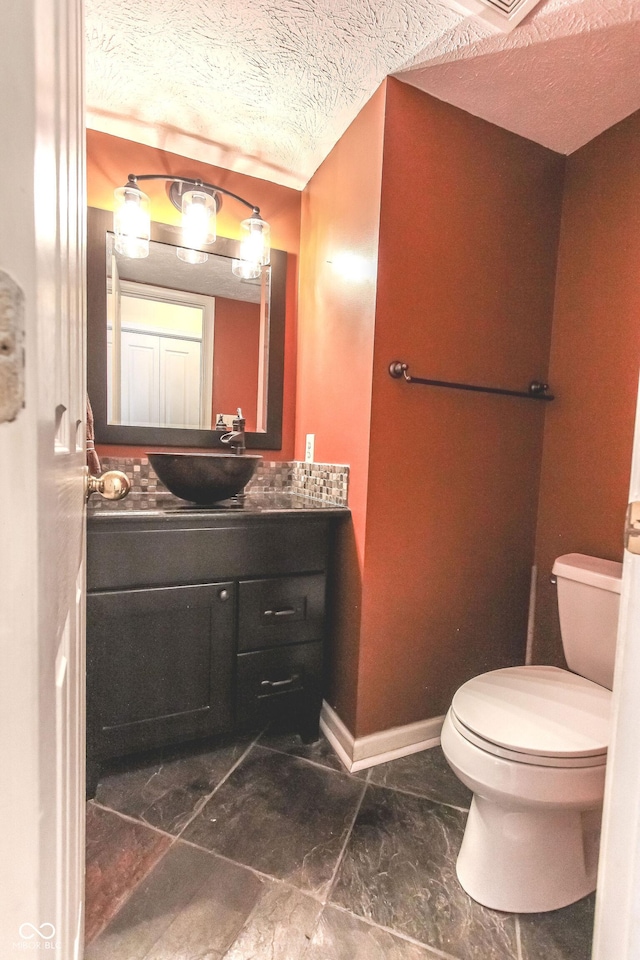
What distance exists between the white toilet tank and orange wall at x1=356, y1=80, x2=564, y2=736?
0.33 meters

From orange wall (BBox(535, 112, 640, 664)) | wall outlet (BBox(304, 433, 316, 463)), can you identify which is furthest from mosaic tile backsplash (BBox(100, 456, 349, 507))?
orange wall (BBox(535, 112, 640, 664))

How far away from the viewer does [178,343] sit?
1.75 m

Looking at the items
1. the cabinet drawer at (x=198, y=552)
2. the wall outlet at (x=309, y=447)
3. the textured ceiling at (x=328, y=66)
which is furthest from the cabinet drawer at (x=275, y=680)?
the textured ceiling at (x=328, y=66)

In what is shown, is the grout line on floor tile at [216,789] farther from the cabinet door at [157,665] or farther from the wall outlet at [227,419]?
the wall outlet at [227,419]

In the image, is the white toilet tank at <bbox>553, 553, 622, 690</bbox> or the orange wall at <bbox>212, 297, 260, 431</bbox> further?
the orange wall at <bbox>212, 297, 260, 431</bbox>

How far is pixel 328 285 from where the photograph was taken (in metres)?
1.69

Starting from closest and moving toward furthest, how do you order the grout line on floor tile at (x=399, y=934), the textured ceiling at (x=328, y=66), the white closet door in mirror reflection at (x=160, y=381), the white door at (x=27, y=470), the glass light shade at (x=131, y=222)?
1. the white door at (x=27, y=470)
2. the grout line on floor tile at (x=399, y=934)
3. the textured ceiling at (x=328, y=66)
4. the glass light shade at (x=131, y=222)
5. the white closet door in mirror reflection at (x=160, y=381)

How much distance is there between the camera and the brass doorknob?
28.4 inches

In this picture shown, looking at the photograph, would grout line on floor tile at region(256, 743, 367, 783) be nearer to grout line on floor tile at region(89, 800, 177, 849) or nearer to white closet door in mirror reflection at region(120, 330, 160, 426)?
grout line on floor tile at region(89, 800, 177, 849)

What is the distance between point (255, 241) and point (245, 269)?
117 mm

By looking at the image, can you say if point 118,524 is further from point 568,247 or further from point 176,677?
point 568,247

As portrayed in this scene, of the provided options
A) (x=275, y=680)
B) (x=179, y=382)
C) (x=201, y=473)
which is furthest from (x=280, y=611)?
(x=179, y=382)

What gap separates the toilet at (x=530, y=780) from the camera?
94cm

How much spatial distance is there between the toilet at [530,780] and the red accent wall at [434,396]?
0.41 m
